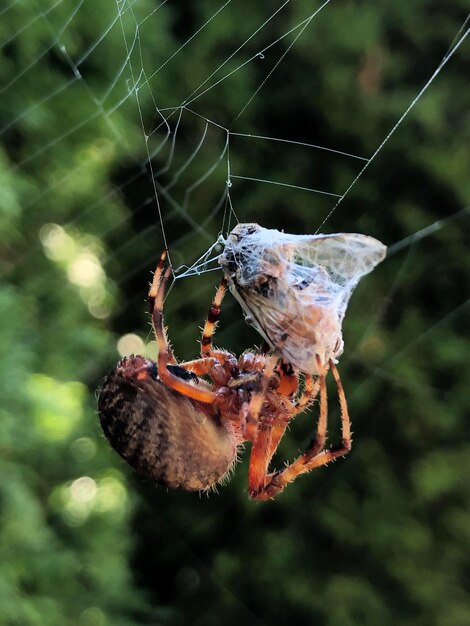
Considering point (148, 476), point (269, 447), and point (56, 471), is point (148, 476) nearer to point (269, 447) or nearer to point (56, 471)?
point (269, 447)

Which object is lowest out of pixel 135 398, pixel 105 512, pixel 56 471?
pixel 135 398

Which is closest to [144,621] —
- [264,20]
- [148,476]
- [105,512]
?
[105,512]

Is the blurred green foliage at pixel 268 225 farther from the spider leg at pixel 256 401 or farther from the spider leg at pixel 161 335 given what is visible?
the spider leg at pixel 256 401

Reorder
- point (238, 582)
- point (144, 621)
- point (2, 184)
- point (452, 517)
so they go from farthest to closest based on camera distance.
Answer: point (238, 582) < point (144, 621) < point (452, 517) < point (2, 184)

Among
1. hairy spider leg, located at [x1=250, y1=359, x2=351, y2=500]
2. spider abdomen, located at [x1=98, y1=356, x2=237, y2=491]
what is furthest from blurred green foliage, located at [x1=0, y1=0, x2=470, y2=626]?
hairy spider leg, located at [x1=250, y1=359, x2=351, y2=500]

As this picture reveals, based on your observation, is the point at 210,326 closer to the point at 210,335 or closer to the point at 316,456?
the point at 210,335

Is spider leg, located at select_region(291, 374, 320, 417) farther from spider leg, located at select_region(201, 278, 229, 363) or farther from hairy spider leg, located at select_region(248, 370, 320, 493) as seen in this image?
spider leg, located at select_region(201, 278, 229, 363)
